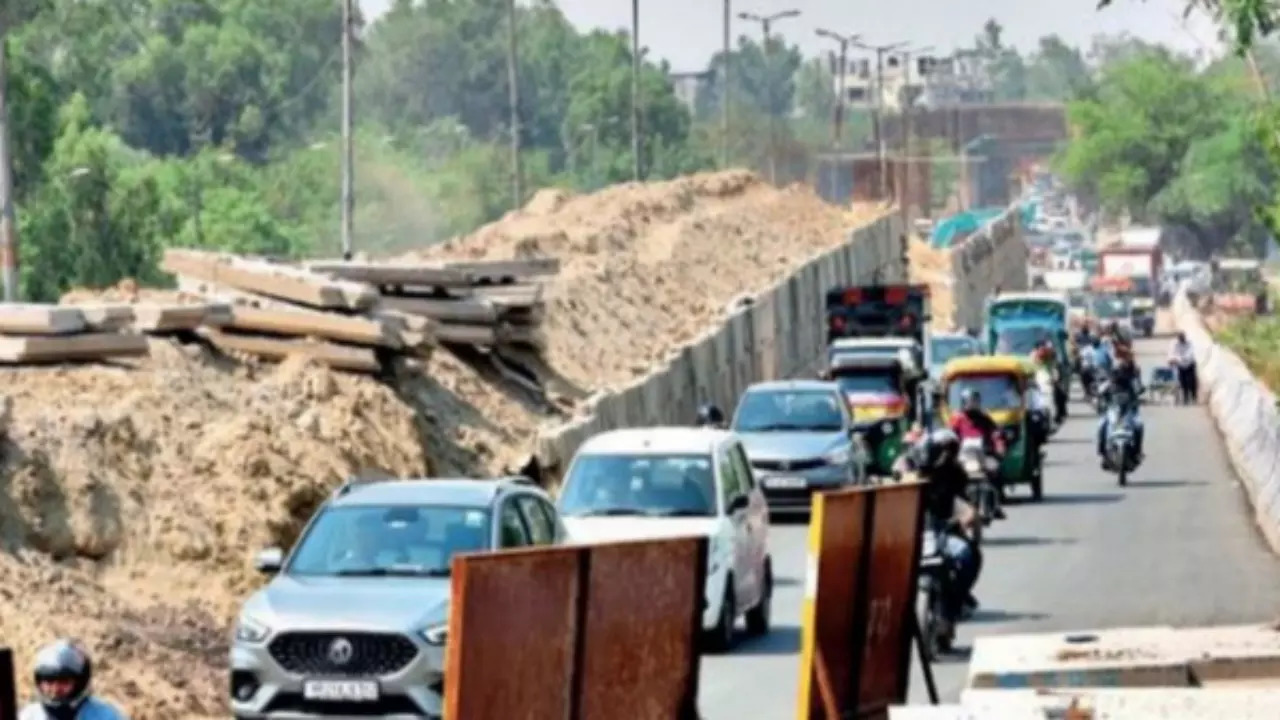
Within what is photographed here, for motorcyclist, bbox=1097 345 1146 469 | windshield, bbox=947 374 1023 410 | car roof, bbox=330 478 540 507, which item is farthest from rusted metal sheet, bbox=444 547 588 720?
motorcyclist, bbox=1097 345 1146 469

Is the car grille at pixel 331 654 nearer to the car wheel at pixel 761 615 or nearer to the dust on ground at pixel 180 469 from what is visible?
the dust on ground at pixel 180 469

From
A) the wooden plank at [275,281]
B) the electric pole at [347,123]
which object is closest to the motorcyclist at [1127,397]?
the electric pole at [347,123]

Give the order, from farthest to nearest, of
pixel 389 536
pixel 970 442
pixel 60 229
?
pixel 60 229, pixel 970 442, pixel 389 536

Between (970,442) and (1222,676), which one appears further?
(970,442)

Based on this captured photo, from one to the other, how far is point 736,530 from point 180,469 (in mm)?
5329

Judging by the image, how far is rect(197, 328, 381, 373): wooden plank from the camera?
3962 cm

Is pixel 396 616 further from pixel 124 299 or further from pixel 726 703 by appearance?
pixel 124 299

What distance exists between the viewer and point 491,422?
4516cm

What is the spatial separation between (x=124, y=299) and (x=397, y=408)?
3855 millimetres

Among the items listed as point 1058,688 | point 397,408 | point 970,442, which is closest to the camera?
point 1058,688

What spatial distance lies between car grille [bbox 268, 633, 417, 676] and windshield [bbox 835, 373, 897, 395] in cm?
3319

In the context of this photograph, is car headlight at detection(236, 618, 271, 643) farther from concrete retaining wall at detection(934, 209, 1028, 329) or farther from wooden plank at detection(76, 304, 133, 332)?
concrete retaining wall at detection(934, 209, 1028, 329)

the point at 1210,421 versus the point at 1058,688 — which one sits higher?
the point at 1058,688

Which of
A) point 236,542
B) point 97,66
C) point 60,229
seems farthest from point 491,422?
point 97,66
